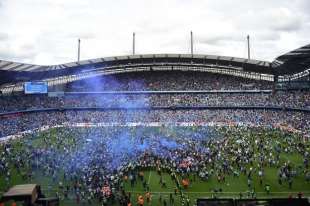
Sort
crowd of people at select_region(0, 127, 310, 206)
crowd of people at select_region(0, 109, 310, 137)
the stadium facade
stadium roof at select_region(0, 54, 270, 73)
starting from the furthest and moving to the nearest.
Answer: stadium roof at select_region(0, 54, 270, 73) < the stadium facade < crowd of people at select_region(0, 109, 310, 137) < crowd of people at select_region(0, 127, 310, 206)

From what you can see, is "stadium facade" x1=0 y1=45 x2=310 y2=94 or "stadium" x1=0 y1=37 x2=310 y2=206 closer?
"stadium" x1=0 y1=37 x2=310 y2=206

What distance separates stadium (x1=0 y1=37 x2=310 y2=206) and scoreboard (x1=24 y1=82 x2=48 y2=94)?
19 centimetres

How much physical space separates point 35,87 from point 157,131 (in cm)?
2609

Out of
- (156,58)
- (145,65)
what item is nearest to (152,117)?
(156,58)

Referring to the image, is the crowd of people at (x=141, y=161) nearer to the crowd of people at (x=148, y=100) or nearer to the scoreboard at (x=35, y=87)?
the crowd of people at (x=148, y=100)

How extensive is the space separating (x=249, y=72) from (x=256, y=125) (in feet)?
64.9

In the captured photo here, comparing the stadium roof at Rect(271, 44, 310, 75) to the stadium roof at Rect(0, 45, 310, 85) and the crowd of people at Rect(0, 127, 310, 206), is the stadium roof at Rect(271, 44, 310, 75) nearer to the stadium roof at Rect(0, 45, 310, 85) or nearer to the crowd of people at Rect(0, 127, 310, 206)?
the stadium roof at Rect(0, 45, 310, 85)

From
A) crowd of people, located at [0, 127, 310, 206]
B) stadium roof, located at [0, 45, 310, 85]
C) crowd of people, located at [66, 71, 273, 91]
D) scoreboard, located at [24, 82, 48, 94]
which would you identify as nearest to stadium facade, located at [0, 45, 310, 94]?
stadium roof, located at [0, 45, 310, 85]

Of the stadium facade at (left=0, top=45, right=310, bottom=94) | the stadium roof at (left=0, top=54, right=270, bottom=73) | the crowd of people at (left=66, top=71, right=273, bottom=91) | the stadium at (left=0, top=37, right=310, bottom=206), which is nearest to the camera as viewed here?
the stadium at (left=0, top=37, right=310, bottom=206)

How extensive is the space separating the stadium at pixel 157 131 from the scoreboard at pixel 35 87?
0.61 ft

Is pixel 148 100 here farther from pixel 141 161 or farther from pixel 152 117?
pixel 141 161

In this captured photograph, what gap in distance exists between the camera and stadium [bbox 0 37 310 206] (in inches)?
1083

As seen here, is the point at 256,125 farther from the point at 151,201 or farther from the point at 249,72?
the point at 151,201

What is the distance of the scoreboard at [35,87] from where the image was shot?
216ft
